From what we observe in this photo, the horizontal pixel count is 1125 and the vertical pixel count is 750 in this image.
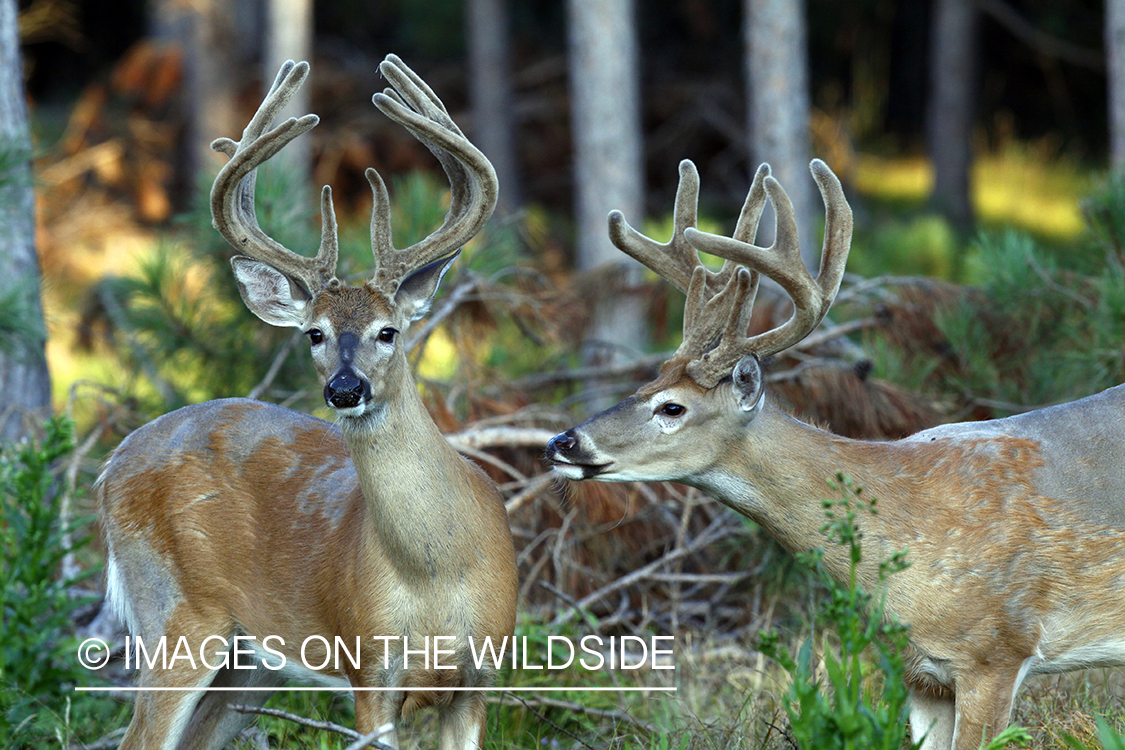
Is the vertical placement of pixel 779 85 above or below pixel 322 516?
above

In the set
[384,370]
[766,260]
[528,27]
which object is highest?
[528,27]

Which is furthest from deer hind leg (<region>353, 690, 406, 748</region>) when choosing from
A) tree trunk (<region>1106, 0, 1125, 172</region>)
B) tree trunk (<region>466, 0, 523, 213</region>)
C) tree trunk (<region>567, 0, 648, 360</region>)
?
tree trunk (<region>466, 0, 523, 213</region>)

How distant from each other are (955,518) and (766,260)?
3.14 feet

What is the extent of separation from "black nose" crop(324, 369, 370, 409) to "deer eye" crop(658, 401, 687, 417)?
91 centimetres

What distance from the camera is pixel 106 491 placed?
4.48 meters

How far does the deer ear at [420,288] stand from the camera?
4.06 meters

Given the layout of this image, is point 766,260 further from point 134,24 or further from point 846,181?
point 134,24

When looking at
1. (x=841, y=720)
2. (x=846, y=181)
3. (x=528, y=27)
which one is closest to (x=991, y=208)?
(x=846, y=181)

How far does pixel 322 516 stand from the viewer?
4.25m

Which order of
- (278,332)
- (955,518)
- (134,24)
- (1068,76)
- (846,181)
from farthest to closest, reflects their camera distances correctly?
(134,24) < (1068,76) < (846,181) < (278,332) < (955,518)

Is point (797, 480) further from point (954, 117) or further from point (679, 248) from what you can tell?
point (954, 117)

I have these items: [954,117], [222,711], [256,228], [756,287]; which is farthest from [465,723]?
[954,117]

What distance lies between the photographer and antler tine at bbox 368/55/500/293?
400 cm

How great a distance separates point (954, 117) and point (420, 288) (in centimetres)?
1090
